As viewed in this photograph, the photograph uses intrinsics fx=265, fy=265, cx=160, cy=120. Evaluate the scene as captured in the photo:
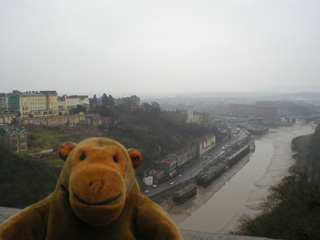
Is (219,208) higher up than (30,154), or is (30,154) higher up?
(30,154)

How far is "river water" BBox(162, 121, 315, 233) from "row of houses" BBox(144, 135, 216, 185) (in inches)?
58.2

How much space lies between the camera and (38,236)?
1005mm

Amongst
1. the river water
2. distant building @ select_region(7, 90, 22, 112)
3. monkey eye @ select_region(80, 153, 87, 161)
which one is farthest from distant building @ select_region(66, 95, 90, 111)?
monkey eye @ select_region(80, 153, 87, 161)

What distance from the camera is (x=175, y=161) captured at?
10812mm

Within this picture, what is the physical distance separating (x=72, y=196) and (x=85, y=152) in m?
0.17

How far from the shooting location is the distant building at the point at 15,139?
27.1 feet

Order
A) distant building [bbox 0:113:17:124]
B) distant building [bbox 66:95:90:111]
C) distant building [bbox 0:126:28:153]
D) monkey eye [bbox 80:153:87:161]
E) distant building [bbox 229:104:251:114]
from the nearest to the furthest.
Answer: monkey eye [bbox 80:153:87:161], distant building [bbox 0:126:28:153], distant building [bbox 0:113:17:124], distant building [bbox 66:95:90:111], distant building [bbox 229:104:251:114]

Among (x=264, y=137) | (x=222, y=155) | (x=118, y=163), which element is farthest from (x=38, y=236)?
(x=264, y=137)

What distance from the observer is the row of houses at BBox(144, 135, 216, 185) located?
9312mm

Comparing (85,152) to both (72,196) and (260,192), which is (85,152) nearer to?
(72,196)

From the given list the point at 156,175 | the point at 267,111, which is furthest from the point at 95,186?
the point at 267,111

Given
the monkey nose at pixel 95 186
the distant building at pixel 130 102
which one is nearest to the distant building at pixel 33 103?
the distant building at pixel 130 102

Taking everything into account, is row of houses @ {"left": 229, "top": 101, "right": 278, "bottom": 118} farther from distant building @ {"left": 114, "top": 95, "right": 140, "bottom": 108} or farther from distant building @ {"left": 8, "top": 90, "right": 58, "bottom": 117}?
distant building @ {"left": 8, "top": 90, "right": 58, "bottom": 117}

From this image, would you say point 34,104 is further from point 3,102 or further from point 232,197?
point 232,197
